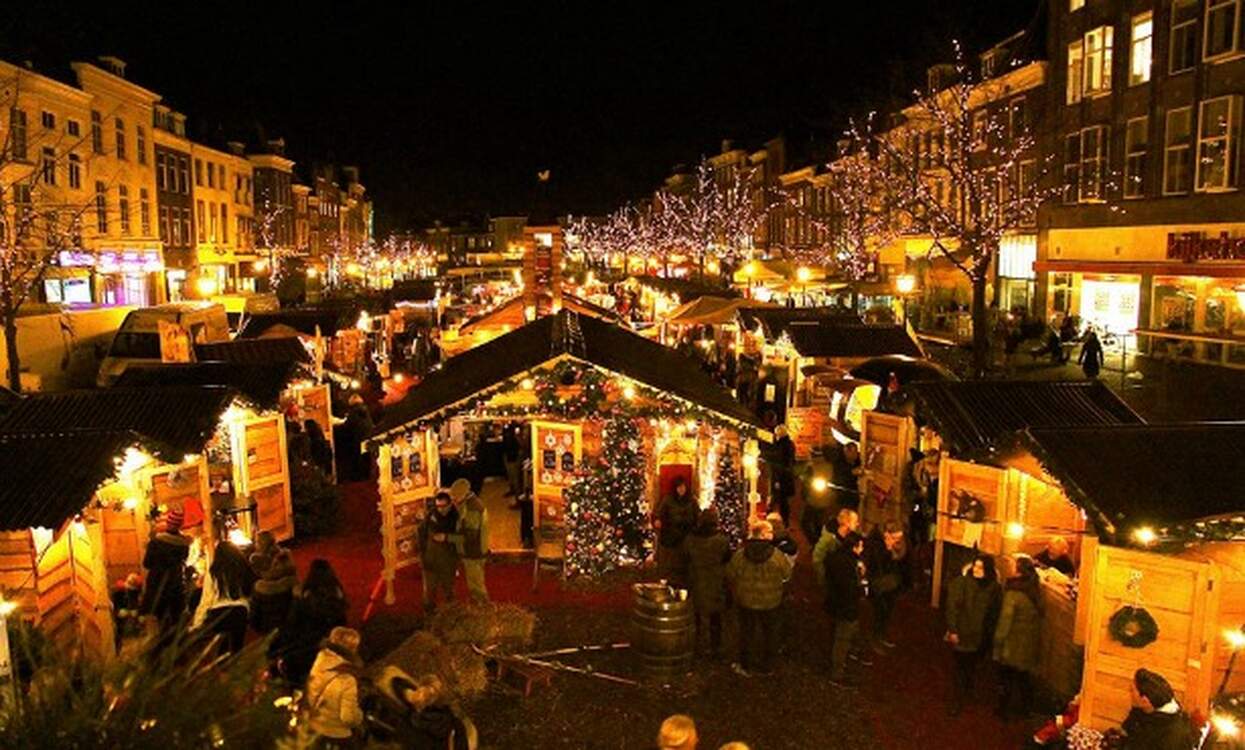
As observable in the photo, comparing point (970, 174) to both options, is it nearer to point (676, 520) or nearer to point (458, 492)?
point (676, 520)

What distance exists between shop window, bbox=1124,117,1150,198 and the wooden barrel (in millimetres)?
22719

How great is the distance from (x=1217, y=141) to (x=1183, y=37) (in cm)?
300

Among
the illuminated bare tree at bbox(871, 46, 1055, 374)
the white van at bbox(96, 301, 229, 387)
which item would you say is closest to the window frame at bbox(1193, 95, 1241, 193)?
the illuminated bare tree at bbox(871, 46, 1055, 374)

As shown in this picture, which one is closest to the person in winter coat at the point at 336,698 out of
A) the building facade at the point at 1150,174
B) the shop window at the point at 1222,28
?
the building facade at the point at 1150,174

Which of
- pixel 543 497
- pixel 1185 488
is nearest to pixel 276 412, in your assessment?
pixel 543 497

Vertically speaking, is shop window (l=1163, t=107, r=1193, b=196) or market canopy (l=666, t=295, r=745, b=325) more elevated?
shop window (l=1163, t=107, r=1193, b=196)

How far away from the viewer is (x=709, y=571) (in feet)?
31.8

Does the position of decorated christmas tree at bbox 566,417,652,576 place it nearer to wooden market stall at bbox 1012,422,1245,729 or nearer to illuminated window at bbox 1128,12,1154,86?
wooden market stall at bbox 1012,422,1245,729

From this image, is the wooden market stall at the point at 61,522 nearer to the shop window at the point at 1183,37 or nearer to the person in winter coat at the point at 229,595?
the person in winter coat at the point at 229,595

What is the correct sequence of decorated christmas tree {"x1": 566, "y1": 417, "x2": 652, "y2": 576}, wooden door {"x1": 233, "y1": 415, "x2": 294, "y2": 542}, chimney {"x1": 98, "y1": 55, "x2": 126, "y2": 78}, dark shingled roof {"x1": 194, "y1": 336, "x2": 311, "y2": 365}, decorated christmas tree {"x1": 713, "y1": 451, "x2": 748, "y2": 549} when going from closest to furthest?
decorated christmas tree {"x1": 566, "y1": 417, "x2": 652, "y2": 576}
decorated christmas tree {"x1": 713, "y1": 451, "x2": 748, "y2": 549}
wooden door {"x1": 233, "y1": 415, "x2": 294, "y2": 542}
dark shingled roof {"x1": 194, "y1": 336, "x2": 311, "y2": 365}
chimney {"x1": 98, "y1": 55, "x2": 126, "y2": 78}

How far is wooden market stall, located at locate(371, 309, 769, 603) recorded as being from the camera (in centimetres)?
1187

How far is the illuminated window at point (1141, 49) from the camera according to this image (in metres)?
26.2

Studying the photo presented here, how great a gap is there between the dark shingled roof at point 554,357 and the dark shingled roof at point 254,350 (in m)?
3.81

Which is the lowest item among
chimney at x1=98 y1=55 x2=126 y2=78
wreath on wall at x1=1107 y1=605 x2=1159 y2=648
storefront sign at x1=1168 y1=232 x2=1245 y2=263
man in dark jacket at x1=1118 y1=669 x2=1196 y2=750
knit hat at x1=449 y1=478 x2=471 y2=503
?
man in dark jacket at x1=1118 y1=669 x2=1196 y2=750
